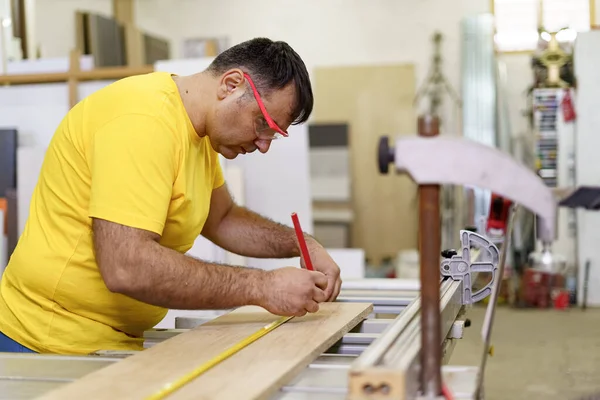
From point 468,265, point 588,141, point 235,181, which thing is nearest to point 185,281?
point 468,265

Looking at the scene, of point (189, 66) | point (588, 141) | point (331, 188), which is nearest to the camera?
point (189, 66)

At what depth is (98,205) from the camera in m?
1.51

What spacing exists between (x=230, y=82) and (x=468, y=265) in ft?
2.51

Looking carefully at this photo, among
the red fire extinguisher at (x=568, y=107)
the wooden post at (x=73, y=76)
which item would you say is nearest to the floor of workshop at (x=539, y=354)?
the red fire extinguisher at (x=568, y=107)

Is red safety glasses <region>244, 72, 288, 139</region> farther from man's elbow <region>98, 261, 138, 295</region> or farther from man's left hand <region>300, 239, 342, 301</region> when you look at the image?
man's elbow <region>98, 261, 138, 295</region>

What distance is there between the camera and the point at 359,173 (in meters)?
8.20

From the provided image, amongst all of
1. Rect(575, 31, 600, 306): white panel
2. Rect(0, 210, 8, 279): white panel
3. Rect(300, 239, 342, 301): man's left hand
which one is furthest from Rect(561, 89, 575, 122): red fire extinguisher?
Rect(300, 239, 342, 301): man's left hand

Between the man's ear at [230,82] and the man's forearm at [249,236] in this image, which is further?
the man's forearm at [249,236]

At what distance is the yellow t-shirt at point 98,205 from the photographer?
1527 millimetres

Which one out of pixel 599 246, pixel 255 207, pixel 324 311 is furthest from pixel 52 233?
pixel 599 246

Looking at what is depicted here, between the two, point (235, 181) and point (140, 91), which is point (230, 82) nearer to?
point (140, 91)

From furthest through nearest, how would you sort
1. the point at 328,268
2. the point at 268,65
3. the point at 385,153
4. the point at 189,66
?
the point at 189,66 < the point at 328,268 < the point at 268,65 < the point at 385,153

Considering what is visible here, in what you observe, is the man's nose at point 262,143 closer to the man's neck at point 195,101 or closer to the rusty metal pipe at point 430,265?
the man's neck at point 195,101

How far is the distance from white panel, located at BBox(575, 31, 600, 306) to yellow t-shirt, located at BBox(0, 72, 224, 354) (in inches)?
205
